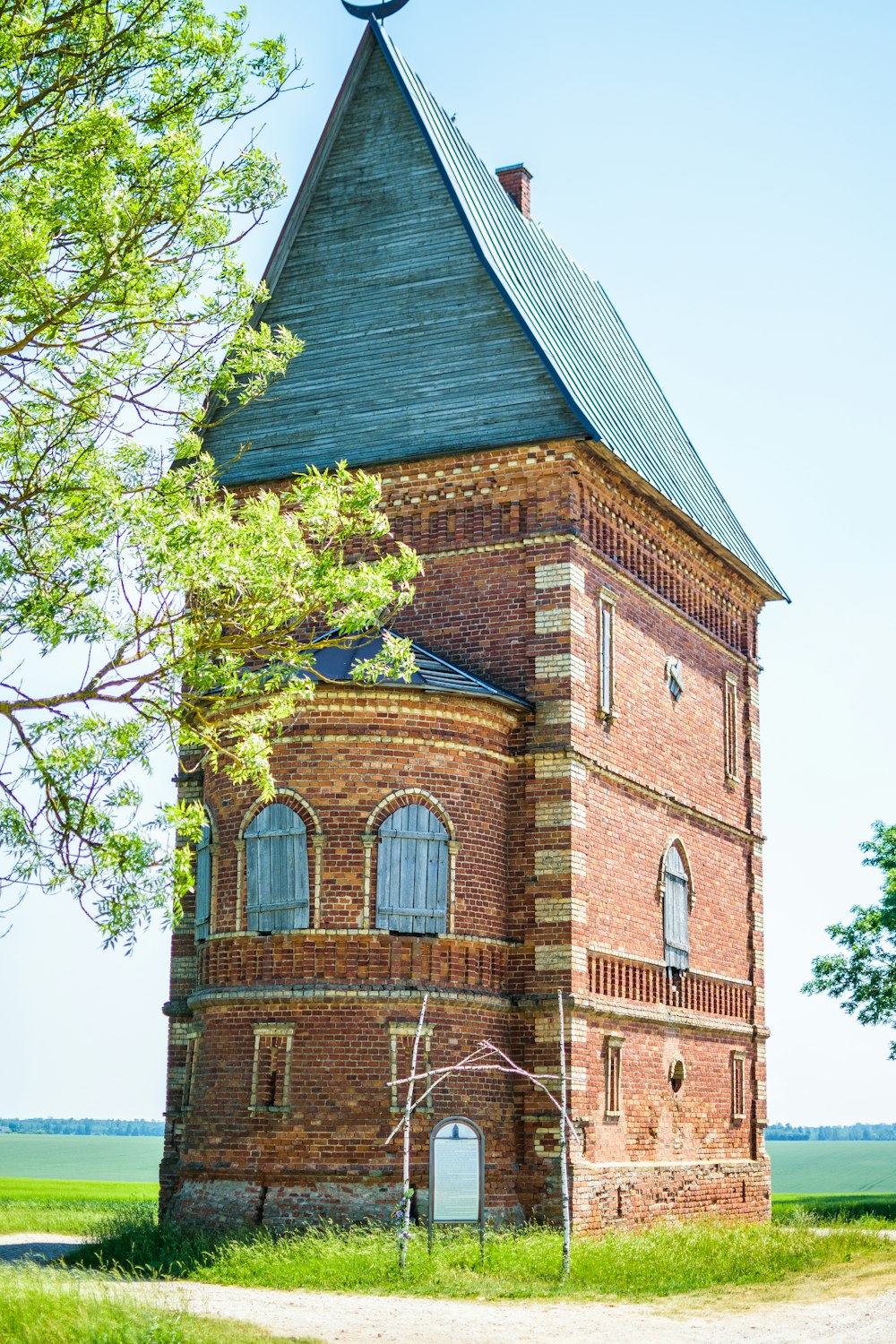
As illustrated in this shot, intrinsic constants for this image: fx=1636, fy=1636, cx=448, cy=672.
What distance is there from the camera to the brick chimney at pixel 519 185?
2925 cm

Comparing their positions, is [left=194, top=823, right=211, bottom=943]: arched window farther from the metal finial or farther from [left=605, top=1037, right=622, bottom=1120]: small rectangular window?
the metal finial

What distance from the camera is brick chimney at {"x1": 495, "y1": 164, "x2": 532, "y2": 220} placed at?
29250 mm

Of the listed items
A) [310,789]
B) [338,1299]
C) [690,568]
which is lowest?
[338,1299]

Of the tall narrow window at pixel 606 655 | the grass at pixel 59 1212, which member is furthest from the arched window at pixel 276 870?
the grass at pixel 59 1212

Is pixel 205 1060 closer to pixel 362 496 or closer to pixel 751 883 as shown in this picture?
pixel 362 496

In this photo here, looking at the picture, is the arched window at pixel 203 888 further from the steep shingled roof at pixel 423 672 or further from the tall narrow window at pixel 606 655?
the tall narrow window at pixel 606 655

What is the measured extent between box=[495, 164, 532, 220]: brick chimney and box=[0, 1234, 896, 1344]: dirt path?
19.7 metres

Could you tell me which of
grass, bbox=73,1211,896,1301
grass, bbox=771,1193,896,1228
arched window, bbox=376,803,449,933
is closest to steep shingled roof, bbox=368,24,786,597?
arched window, bbox=376,803,449,933

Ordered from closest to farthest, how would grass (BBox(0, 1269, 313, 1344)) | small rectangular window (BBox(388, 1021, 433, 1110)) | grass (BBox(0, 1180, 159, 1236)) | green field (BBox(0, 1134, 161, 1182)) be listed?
grass (BBox(0, 1269, 313, 1344)), small rectangular window (BBox(388, 1021, 433, 1110)), grass (BBox(0, 1180, 159, 1236)), green field (BBox(0, 1134, 161, 1182))

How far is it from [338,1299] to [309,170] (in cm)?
1724

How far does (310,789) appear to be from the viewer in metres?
19.9

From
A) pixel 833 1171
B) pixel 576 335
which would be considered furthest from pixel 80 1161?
pixel 576 335

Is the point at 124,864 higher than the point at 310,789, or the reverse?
the point at 310,789

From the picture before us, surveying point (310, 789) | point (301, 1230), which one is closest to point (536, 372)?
point (310, 789)
